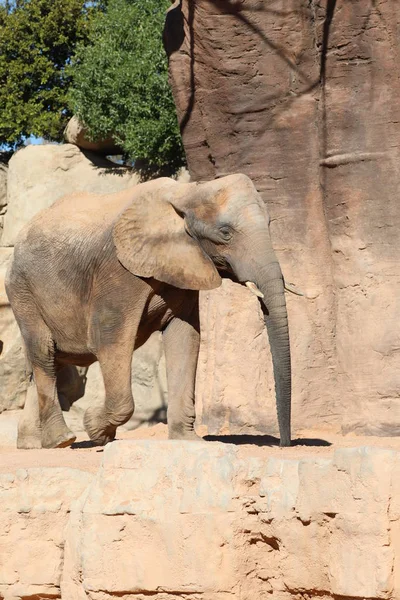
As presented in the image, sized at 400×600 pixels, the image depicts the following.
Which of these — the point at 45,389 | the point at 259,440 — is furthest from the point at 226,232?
the point at 45,389

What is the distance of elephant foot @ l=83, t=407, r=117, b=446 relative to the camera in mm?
9789

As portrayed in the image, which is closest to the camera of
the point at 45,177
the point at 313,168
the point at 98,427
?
the point at 98,427

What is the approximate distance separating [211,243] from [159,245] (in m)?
0.56

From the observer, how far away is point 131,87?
56.1 ft

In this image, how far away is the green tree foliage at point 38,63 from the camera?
19.2m

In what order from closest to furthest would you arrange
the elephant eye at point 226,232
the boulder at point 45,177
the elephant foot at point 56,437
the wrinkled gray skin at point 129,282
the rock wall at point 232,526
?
the rock wall at point 232,526 → the wrinkled gray skin at point 129,282 → the elephant eye at point 226,232 → the elephant foot at point 56,437 → the boulder at point 45,177

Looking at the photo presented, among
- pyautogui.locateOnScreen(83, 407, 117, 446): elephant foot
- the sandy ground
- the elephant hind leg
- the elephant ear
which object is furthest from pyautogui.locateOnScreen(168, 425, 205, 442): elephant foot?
the elephant hind leg

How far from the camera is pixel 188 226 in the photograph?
922 centimetres

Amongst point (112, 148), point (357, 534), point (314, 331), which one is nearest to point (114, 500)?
point (357, 534)

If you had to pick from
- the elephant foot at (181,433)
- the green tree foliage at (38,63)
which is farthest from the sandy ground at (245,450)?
the green tree foliage at (38,63)

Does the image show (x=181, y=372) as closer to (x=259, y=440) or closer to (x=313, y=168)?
(x=259, y=440)

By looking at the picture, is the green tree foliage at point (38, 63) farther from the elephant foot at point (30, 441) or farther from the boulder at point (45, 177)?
the elephant foot at point (30, 441)

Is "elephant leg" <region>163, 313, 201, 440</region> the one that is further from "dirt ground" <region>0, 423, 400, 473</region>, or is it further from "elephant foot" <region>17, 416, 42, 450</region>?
"elephant foot" <region>17, 416, 42, 450</region>

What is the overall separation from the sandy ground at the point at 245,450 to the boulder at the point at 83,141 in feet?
26.0
